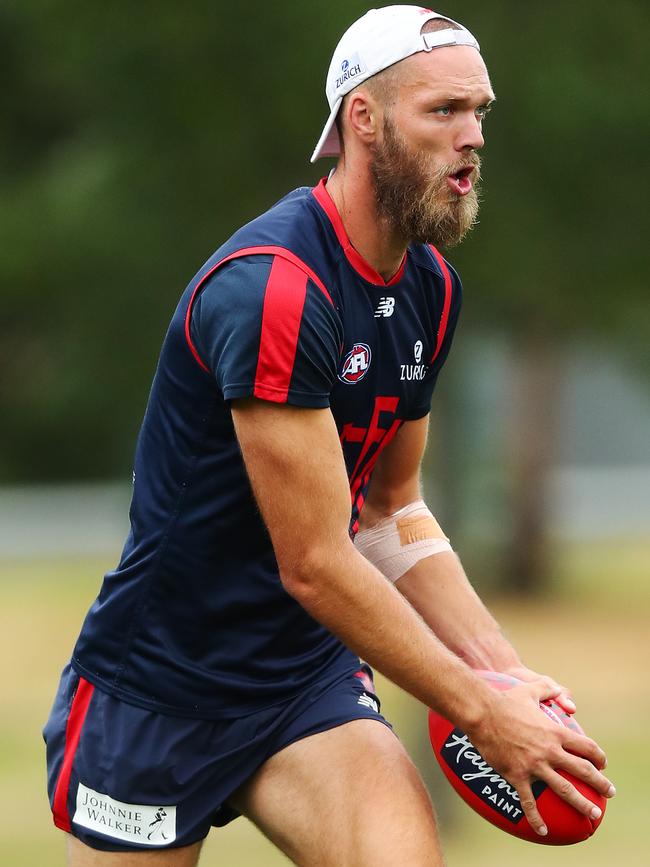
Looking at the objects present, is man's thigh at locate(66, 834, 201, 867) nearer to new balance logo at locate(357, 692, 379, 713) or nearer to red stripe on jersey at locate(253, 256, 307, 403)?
new balance logo at locate(357, 692, 379, 713)

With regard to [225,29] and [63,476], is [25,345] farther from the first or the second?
[225,29]

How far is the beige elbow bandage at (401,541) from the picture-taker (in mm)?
4430

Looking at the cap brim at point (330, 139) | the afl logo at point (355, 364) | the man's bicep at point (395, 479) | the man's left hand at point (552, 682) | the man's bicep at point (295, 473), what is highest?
the cap brim at point (330, 139)

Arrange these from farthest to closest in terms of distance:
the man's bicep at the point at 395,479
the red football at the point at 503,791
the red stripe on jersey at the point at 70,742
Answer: the man's bicep at the point at 395,479 → the red stripe on jersey at the point at 70,742 → the red football at the point at 503,791

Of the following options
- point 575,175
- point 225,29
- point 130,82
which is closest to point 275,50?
point 225,29

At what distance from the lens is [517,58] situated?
678 cm

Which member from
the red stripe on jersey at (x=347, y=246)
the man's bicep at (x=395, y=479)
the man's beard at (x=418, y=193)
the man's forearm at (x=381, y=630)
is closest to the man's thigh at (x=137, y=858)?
the man's forearm at (x=381, y=630)

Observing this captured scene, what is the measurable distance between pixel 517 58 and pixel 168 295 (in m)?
2.15

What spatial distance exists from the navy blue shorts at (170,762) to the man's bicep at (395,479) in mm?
657

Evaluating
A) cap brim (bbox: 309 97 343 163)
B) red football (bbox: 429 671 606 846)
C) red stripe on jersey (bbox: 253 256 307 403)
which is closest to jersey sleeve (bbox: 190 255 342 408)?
red stripe on jersey (bbox: 253 256 307 403)

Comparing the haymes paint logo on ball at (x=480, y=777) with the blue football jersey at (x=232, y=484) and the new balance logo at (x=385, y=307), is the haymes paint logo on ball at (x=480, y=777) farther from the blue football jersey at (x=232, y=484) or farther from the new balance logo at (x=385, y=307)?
the new balance logo at (x=385, y=307)

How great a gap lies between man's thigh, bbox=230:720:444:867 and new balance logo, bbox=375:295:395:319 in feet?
3.41

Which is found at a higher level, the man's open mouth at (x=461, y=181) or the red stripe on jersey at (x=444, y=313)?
the man's open mouth at (x=461, y=181)

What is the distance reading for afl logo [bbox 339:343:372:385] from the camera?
12.6 feet
